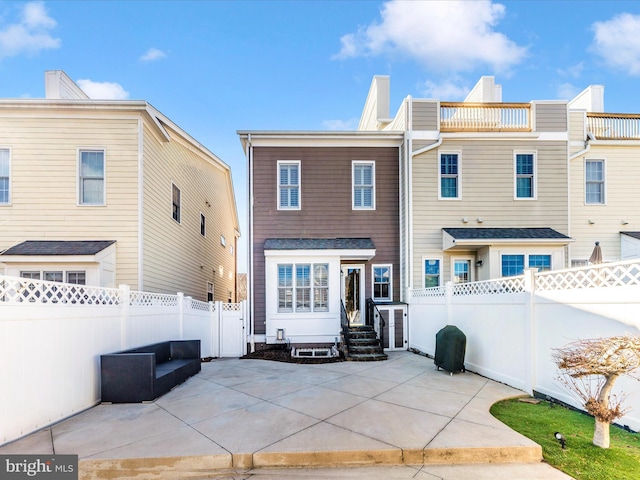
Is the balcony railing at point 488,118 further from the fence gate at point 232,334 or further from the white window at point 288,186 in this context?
the fence gate at point 232,334

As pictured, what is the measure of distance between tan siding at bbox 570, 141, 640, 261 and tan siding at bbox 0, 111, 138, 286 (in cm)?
1369

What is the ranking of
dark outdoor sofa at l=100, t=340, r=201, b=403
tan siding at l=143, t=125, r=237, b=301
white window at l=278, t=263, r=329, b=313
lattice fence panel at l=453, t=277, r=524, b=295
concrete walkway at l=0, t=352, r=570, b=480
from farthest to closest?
white window at l=278, t=263, r=329, b=313 < tan siding at l=143, t=125, r=237, b=301 < lattice fence panel at l=453, t=277, r=524, b=295 < dark outdoor sofa at l=100, t=340, r=201, b=403 < concrete walkway at l=0, t=352, r=570, b=480

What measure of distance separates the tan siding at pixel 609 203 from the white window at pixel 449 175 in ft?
13.0

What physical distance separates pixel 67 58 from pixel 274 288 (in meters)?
10.4

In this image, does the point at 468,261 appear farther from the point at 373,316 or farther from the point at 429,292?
the point at 373,316

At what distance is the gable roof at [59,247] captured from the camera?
7617mm

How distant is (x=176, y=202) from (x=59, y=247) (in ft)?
12.6

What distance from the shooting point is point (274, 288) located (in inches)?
392

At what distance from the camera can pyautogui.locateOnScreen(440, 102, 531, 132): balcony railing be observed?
1073 centimetres

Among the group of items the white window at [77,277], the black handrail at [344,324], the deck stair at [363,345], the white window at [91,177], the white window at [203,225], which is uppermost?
the white window at [91,177]

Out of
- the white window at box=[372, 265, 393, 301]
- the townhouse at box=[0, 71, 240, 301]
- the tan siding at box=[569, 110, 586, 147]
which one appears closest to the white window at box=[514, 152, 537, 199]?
the tan siding at box=[569, 110, 586, 147]

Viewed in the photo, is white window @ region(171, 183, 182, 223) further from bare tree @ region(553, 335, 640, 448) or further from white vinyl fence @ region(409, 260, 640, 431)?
bare tree @ region(553, 335, 640, 448)

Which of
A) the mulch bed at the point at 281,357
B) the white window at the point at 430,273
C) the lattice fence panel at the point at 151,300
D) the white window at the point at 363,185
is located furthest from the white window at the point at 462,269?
the lattice fence panel at the point at 151,300

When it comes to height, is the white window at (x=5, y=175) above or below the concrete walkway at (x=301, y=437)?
above
